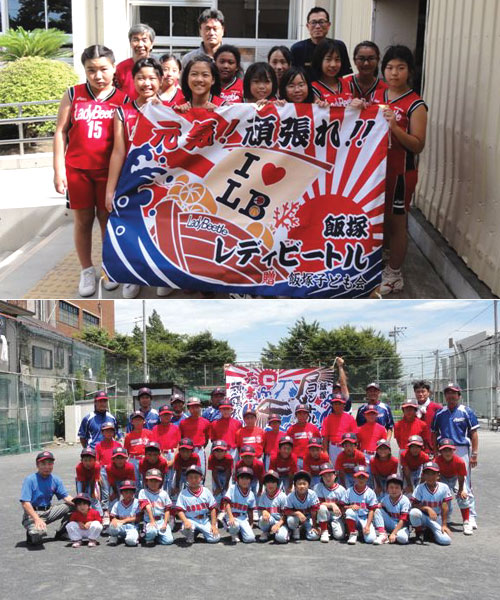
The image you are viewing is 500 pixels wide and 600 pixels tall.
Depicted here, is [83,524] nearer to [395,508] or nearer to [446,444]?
[395,508]

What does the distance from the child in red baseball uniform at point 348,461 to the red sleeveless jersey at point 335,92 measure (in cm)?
307

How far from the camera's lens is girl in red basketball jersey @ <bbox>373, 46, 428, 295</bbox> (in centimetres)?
717

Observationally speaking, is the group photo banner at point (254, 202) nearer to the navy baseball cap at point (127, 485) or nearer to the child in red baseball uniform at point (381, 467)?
the child in red baseball uniform at point (381, 467)

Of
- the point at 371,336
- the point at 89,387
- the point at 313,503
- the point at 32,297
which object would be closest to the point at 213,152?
the point at 32,297

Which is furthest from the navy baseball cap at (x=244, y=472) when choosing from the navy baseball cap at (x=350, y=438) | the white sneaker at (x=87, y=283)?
the white sneaker at (x=87, y=283)

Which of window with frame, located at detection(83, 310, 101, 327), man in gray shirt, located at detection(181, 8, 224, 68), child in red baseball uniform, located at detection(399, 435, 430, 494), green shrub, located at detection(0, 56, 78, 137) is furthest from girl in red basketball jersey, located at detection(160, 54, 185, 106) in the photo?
window with frame, located at detection(83, 310, 101, 327)

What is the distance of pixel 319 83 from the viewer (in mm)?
7566

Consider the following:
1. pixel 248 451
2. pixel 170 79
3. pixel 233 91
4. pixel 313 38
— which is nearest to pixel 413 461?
pixel 248 451

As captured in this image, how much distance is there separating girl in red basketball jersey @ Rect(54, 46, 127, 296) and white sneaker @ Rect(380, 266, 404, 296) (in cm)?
A: 273

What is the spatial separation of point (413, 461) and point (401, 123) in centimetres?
312

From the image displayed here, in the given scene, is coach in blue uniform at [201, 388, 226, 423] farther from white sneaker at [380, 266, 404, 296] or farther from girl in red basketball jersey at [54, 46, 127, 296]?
girl in red basketball jersey at [54, 46, 127, 296]

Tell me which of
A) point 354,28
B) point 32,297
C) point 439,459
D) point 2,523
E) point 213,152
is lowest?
point 2,523

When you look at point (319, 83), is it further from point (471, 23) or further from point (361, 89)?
point (471, 23)

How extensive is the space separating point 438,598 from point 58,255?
19.9ft
